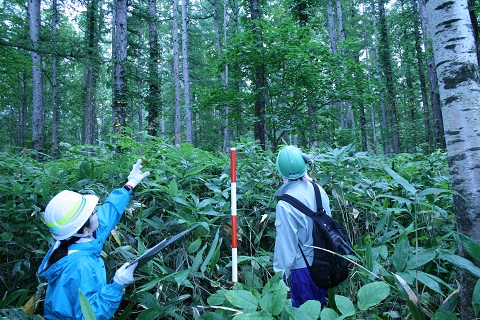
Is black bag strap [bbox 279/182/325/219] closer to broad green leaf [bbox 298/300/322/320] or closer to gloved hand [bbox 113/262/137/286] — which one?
broad green leaf [bbox 298/300/322/320]

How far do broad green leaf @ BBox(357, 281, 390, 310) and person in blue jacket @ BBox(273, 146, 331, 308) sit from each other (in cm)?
94

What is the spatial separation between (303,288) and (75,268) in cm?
185

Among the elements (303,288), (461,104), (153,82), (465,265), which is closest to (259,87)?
(303,288)

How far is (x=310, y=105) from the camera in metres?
8.78

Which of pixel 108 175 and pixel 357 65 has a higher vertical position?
pixel 357 65

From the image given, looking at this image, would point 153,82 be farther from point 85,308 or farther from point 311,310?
point 311,310

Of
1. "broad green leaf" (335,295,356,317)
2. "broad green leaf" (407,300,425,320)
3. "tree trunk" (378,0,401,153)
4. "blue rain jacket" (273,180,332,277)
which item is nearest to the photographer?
"broad green leaf" (335,295,356,317)

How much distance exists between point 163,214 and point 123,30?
7.94 metres

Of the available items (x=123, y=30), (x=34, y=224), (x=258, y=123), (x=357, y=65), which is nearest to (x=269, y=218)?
(x=34, y=224)

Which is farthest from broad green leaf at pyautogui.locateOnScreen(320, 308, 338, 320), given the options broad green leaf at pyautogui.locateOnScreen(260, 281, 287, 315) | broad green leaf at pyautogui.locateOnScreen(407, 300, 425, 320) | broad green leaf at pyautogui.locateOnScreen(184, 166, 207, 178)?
broad green leaf at pyautogui.locateOnScreen(184, 166, 207, 178)

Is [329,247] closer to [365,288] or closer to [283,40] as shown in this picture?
[365,288]

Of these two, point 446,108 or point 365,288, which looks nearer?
point 365,288

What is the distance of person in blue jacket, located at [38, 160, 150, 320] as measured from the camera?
2.02m

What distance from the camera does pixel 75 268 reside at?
2037 mm
